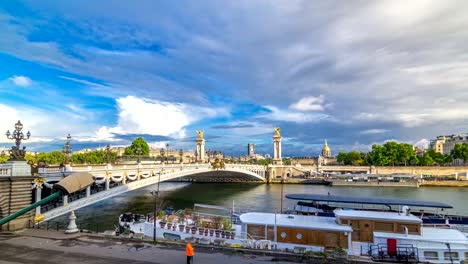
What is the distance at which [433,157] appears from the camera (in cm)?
11206

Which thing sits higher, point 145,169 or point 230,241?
point 145,169

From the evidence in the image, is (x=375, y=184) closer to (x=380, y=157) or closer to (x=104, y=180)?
(x=380, y=157)

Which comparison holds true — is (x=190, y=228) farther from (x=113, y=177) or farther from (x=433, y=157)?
(x=433, y=157)

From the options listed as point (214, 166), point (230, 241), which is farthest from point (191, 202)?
point (230, 241)

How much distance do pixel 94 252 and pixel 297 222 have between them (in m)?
9.92

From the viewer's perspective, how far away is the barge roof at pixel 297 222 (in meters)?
16.5

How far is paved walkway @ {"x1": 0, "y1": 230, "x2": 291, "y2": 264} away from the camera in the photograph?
11.7 metres

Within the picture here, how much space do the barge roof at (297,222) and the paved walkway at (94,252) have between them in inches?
196

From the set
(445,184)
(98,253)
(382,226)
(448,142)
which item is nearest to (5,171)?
(98,253)

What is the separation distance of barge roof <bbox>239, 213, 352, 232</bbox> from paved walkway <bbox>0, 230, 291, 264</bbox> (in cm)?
498

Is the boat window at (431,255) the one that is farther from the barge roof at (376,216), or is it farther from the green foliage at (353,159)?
the green foliage at (353,159)

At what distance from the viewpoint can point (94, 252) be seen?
12555mm

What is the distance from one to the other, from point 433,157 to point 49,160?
378 ft

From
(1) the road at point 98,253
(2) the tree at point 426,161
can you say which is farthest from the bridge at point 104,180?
(2) the tree at point 426,161
